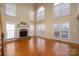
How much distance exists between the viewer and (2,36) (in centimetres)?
172

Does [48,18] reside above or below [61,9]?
below

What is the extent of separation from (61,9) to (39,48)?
68 centimetres

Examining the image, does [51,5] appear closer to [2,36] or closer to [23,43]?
[23,43]

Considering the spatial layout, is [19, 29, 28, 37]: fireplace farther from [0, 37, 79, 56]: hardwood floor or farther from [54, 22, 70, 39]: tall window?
[54, 22, 70, 39]: tall window

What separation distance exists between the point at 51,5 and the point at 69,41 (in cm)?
61

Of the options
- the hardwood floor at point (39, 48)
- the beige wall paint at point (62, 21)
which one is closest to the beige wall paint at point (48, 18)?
the beige wall paint at point (62, 21)

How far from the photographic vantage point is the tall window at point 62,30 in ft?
5.66

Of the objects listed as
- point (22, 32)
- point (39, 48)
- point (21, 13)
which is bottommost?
point (39, 48)

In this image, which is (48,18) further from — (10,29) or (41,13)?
(10,29)

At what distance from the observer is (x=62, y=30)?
1734mm

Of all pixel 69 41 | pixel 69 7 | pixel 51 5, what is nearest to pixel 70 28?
pixel 69 41

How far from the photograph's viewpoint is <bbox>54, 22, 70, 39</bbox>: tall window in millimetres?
1725

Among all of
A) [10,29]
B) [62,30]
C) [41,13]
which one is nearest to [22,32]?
[10,29]

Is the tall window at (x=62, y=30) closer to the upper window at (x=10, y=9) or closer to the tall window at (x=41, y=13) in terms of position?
the tall window at (x=41, y=13)
